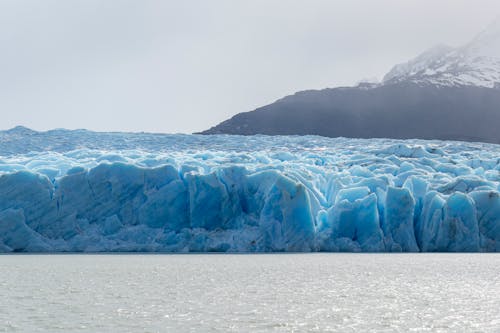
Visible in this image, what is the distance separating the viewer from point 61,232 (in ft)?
78.2

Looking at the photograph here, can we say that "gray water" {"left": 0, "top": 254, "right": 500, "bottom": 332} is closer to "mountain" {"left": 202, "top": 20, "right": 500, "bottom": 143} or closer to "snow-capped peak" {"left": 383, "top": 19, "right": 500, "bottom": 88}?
"mountain" {"left": 202, "top": 20, "right": 500, "bottom": 143}

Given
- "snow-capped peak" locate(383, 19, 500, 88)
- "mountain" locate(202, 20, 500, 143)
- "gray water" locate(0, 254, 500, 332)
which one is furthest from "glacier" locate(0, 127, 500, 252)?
"snow-capped peak" locate(383, 19, 500, 88)

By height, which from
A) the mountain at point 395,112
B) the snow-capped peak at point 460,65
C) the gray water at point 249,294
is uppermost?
the snow-capped peak at point 460,65

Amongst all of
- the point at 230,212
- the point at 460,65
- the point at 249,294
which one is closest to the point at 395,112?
the point at 460,65

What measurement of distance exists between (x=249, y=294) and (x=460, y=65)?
8585cm

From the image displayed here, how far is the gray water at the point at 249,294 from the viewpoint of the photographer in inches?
383

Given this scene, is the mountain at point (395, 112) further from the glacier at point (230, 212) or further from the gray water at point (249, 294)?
the gray water at point (249, 294)

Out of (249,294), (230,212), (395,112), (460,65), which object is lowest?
(249,294)

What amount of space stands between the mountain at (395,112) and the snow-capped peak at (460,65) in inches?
7.9

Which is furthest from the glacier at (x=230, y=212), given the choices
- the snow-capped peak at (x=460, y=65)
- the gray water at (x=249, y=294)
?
the snow-capped peak at (x=460, y=65)

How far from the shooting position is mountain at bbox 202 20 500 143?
7325 centimetres

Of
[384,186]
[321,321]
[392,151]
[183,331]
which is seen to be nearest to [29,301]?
[183,331]

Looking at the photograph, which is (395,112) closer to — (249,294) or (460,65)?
(460,65)

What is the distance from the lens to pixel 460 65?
92500 mm
